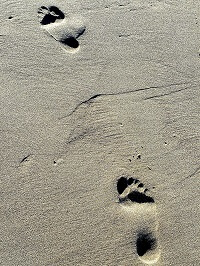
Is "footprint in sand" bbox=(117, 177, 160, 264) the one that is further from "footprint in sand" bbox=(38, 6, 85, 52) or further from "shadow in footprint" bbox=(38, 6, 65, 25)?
"shadow in footprint" bbox=(38, 6, 65, 25)

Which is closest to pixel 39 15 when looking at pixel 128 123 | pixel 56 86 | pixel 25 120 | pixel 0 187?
pixel 56 86

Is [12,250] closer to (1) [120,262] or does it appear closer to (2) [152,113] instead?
(1) [120,262]

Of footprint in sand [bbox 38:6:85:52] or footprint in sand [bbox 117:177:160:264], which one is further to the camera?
footprint in sand [bbox 38:6:85:52]

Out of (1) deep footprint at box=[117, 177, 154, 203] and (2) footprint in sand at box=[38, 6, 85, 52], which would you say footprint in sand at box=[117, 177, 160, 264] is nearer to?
(1) deep footprint at box=[117, 177, 154, 203]

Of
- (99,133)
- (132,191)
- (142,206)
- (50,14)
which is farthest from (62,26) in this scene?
(142,206)

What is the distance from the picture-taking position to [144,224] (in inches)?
126

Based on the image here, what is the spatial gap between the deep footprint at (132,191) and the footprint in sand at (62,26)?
55.1 inches

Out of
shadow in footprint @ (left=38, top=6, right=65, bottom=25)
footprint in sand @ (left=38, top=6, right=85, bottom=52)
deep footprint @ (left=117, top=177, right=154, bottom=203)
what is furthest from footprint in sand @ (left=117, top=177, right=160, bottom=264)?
shadow in footprint @ (left=38, top=6, right=65, bottom=25)

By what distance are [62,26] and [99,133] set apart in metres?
1.14

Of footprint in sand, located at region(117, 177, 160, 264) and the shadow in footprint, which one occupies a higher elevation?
the shadow in footprint

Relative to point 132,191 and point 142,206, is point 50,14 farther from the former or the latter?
point 142,206

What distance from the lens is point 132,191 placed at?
323 centimetres

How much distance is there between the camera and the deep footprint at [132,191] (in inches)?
127

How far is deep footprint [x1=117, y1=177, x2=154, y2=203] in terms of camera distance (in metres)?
3.22
